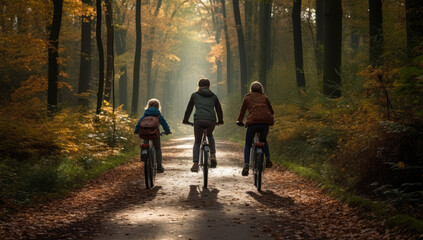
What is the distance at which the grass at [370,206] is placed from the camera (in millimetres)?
5668

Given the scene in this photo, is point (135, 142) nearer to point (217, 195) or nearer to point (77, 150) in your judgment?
point (77, 150)

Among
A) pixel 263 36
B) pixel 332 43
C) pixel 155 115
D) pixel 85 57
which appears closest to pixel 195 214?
pixel 155 115

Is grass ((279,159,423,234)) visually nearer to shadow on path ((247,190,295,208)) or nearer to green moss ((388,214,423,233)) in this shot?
green moss ((388,214,423,233))

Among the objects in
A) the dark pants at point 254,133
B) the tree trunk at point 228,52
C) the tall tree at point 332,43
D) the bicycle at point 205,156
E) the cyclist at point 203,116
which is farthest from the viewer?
the tree trunk at point 228,52

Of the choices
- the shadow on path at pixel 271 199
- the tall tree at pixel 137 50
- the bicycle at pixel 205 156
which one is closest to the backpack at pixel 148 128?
the bicycle at pixel 205 156

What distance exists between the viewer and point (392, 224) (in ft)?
19.6

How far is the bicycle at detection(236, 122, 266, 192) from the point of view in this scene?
9688mm

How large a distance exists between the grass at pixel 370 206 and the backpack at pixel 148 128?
3.87 meters

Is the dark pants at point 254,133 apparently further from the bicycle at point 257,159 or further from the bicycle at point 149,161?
the bicycle at point 149,161

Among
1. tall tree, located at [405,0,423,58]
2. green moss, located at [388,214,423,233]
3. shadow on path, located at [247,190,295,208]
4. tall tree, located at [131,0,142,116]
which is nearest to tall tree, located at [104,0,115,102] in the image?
tall tree, located at [131,0,142,116]

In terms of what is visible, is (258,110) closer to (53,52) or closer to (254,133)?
(254,133)

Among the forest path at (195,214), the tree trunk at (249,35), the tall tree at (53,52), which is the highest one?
the tree trunk at (249,35)

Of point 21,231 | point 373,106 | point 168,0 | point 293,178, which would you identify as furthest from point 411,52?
point 168,0

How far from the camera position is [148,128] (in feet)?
33.4
